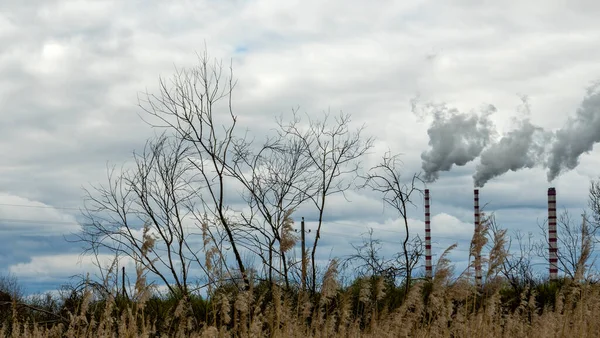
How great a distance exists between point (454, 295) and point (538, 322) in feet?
11.4

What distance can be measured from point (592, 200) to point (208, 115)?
1884 cm

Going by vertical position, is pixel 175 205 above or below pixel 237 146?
below

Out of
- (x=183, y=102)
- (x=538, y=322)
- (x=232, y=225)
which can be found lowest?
(x=538, y=322)

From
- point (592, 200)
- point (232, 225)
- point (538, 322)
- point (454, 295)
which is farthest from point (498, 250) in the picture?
point (592, 200)

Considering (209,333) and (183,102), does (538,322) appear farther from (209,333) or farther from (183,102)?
(183,102)

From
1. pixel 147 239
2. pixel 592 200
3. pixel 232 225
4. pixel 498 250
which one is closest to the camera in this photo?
pixel 147 239

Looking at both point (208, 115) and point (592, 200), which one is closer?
point (208, 115)

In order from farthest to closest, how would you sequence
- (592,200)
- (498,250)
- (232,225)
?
(592,200) < (232,225) < (498,250)

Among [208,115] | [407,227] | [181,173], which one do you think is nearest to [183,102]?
[208,115]

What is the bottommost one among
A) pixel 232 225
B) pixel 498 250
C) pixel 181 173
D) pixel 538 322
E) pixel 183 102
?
pixel 538 322

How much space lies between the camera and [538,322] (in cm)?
887

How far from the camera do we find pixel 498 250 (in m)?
5.58

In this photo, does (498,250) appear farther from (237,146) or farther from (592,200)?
(592,200)

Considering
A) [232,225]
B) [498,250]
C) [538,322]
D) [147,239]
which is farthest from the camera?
[232,225]
